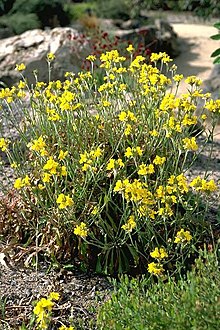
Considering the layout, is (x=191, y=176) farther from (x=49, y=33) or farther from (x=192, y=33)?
(x=192, y=33)

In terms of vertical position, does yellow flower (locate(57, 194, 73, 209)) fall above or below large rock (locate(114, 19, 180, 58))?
above

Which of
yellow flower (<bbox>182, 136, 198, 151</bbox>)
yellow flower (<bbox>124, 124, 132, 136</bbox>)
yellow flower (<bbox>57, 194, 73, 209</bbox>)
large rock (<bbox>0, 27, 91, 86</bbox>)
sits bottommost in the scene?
large rock (<bbox>0, 27, 91, 86</bbox>)

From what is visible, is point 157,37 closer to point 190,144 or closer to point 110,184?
point 110,184

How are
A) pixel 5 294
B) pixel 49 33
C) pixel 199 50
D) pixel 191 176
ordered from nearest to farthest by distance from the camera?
pixel 5 294 < pixel 191 176 < pixel 49 33 < pixel 199 50

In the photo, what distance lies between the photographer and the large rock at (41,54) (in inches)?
313

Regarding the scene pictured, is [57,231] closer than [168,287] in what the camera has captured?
No

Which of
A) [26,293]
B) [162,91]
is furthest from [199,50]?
[26,293]

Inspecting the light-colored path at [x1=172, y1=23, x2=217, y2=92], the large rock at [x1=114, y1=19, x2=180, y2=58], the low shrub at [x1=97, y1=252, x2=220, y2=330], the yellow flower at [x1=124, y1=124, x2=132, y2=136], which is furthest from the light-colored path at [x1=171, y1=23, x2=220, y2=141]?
the low shrub at [x1=97, y1=252, x2=220, y2=330]

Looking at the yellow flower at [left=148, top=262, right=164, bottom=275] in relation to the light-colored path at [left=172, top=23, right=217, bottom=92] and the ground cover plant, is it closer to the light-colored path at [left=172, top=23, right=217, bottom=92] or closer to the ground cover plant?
the ground cover plant

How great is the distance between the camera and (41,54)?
26.2 ft

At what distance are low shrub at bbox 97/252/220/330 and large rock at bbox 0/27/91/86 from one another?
17.6 feet

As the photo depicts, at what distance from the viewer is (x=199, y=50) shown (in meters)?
11.6

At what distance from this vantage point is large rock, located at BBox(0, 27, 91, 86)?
313 inches

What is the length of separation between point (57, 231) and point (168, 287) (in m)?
0.96
